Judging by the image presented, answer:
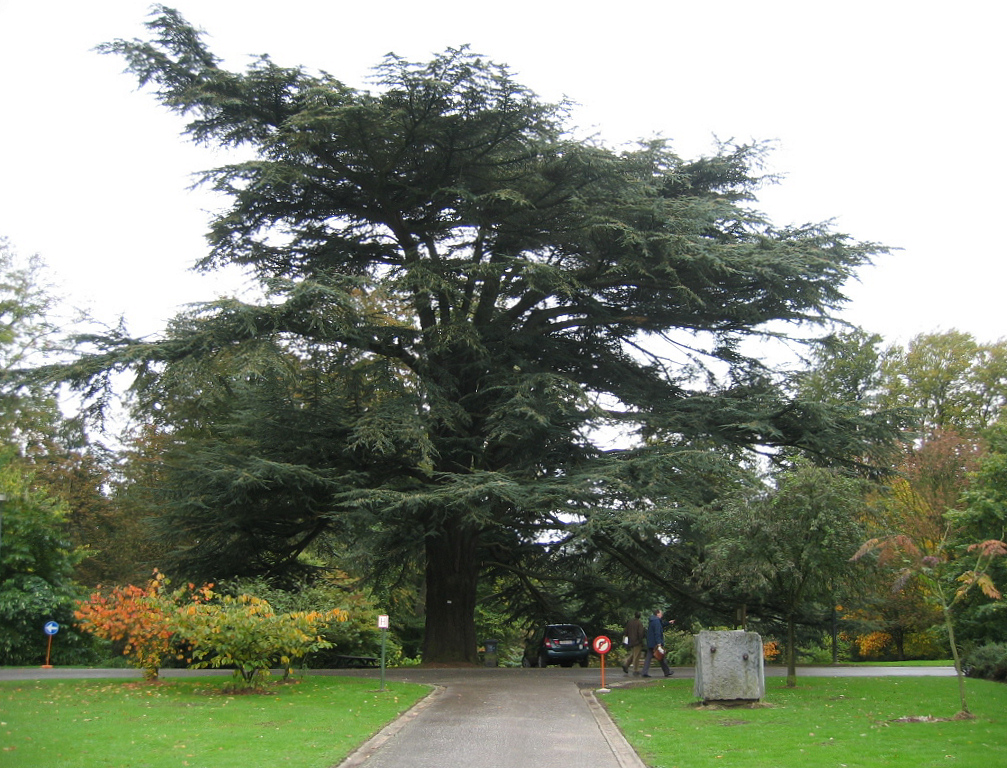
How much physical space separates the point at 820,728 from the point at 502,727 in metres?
3.96

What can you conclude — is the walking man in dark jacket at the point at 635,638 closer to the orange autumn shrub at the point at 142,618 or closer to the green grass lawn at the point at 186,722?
the green grass lawn at the point at 186,722

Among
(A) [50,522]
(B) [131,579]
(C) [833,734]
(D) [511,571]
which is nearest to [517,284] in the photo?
(D) [511,571]

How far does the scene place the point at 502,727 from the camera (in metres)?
11.3

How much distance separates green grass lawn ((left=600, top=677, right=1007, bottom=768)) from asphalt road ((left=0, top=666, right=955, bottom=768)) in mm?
454

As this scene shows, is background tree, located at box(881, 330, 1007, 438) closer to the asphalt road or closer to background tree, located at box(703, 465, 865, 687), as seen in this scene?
background tree, located at box(703, 465, 865, 687)

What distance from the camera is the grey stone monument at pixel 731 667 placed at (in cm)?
1323

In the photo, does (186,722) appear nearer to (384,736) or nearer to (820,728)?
(384,736)

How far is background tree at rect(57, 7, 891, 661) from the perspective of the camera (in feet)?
56.7

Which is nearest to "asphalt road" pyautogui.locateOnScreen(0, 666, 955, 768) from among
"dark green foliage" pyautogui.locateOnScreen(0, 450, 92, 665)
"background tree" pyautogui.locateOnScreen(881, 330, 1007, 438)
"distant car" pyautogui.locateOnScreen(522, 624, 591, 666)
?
"distant car" pyautogui.locateOnScreen(522, 624, 591, 666)

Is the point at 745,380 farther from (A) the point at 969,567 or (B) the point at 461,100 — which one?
(B) the point at 461,100

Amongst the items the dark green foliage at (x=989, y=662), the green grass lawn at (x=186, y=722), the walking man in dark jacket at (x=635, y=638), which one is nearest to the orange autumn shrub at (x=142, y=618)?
the green grass lawn at (x=186, y=722)

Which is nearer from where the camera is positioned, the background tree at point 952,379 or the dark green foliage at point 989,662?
the dark green foliage at point 989,662

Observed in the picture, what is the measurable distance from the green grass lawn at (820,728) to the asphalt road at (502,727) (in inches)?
17.9

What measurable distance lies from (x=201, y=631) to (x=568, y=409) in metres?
8.41
